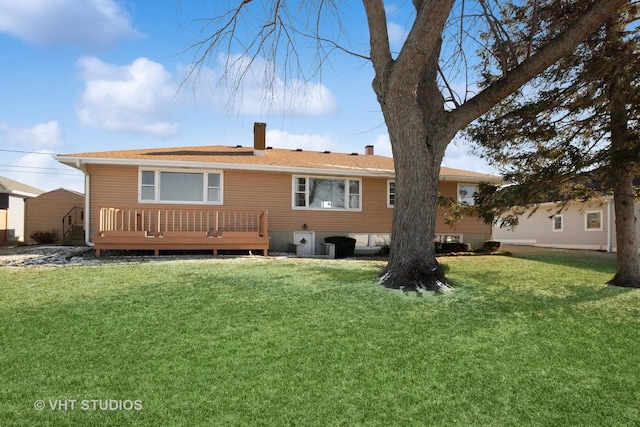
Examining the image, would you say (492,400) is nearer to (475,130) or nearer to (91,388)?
(91,388)

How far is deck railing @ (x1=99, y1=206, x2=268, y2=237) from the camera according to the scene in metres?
12.0

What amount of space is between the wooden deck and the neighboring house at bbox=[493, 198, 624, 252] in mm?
12793

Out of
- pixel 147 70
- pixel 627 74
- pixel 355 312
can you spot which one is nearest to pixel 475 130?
pixel 627 74

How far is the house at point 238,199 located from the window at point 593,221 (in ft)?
24.9

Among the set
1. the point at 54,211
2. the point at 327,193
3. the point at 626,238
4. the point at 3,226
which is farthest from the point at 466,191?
the point at 3,226

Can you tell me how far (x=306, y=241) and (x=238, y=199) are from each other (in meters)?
2.70

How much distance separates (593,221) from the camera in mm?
20109

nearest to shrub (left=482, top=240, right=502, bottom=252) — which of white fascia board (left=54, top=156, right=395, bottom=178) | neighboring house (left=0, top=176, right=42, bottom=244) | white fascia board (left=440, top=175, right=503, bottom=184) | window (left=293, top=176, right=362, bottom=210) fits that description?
white fascia board (left=440, top=175, right=503, bottom=184)

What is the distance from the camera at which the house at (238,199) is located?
469 inches

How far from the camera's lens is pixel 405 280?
6.45 m

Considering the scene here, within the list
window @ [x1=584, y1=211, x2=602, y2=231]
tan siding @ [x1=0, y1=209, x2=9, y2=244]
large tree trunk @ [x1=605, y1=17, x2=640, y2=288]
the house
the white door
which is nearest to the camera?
large tree trunk @ [x1=605, y1=17, x2=640, y2=288]

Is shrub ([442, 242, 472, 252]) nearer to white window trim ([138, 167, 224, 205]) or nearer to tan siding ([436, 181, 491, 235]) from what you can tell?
tan siding ([436, 181, 491, 235])

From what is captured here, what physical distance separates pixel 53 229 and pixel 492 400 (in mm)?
19337

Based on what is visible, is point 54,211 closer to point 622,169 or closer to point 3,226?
point 3,226
